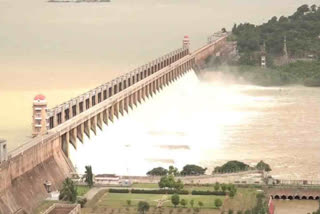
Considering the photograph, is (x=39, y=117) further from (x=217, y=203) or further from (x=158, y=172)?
(x=217, y=203)

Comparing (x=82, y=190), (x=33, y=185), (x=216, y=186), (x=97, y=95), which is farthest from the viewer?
(x=97, y=95)

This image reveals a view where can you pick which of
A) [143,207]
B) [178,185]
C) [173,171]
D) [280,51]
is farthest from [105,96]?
[280,51]

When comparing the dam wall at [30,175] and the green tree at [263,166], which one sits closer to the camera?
the dam wall at [30,175]

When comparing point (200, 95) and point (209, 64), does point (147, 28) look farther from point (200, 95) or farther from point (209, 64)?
point (200, 95)

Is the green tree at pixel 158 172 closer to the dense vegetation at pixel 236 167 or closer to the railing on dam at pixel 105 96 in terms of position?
the dense vegetation at pixel 236 167

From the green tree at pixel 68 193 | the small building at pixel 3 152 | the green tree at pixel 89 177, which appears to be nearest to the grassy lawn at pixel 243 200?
the green tree at pixel 89 177

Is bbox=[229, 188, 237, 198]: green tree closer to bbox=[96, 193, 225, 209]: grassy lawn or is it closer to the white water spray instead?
bbox=[96, 193, 225, 209]: grassy lawn
